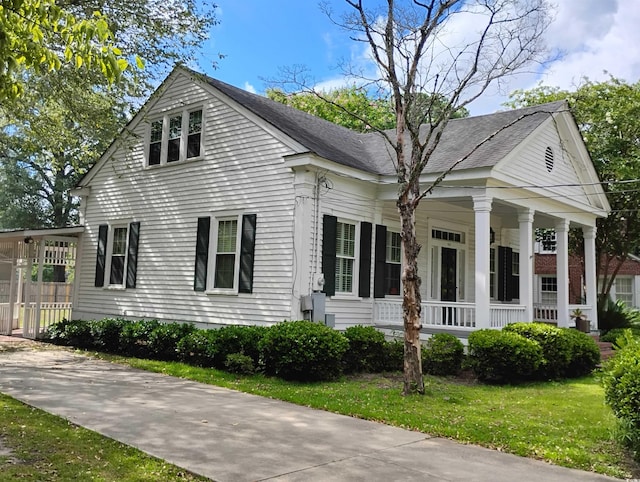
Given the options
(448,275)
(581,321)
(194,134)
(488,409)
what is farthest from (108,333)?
(581,321)

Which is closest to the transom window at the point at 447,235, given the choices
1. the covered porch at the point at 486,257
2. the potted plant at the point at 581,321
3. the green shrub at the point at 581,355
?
the covered porch at the point at 486,257

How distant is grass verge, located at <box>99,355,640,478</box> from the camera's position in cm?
611

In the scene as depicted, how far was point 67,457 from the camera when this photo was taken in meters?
5.36

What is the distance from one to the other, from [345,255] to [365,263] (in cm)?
60

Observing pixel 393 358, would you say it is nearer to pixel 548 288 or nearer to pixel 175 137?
pixel 175 137

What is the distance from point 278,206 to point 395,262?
12.3 ft

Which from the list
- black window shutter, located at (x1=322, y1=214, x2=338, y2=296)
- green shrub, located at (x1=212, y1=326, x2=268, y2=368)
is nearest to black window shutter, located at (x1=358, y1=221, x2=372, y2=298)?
black window shutter, located at (x1=322, y1=214, x2=338, y2=296)

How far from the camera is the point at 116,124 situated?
14602 mm

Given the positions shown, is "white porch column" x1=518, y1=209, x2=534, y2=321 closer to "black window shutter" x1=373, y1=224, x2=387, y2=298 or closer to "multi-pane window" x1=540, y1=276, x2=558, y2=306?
"black window shutter" x1=373, y1=224, x2=387, y2=298

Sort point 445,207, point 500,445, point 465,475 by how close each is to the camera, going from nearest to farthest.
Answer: point 465,475 < point 500,445 < point 445,207

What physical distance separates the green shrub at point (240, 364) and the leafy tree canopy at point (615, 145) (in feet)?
46.7

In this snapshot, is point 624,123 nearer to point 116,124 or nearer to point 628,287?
point 628,287

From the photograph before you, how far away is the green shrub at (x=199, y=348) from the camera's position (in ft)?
37.0

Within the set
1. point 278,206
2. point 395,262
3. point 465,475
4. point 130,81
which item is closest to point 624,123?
point 395,262
